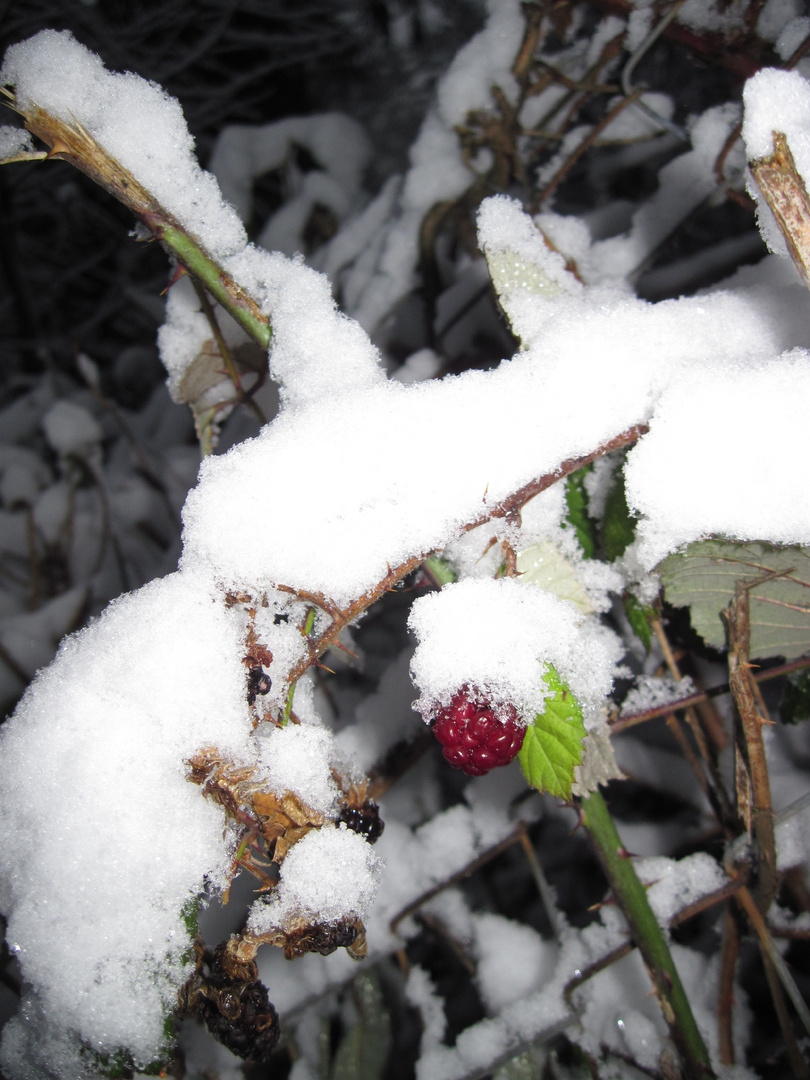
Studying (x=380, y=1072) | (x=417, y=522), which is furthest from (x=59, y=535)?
(x=417, y=522)

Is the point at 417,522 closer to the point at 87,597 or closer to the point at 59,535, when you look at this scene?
the point at 87,597

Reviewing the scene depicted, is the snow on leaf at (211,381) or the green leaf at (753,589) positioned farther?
the snow on leaf at (211,381)

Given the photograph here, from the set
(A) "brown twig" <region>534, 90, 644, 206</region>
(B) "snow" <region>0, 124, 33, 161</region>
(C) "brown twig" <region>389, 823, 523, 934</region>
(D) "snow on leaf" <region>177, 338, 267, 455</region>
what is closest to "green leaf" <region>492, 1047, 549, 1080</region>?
(C) "brown twig" <region>389, 823, 523, 934</region>

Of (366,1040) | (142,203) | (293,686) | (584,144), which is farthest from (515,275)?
(366,1040)

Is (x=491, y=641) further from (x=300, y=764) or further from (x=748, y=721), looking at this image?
(x=748, y=721)

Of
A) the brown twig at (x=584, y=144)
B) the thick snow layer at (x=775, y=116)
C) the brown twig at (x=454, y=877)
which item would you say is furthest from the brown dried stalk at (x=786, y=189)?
the brown twig at (x=454, y=877)

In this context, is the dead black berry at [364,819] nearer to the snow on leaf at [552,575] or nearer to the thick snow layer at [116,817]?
the thick snow layer at [116,817]
